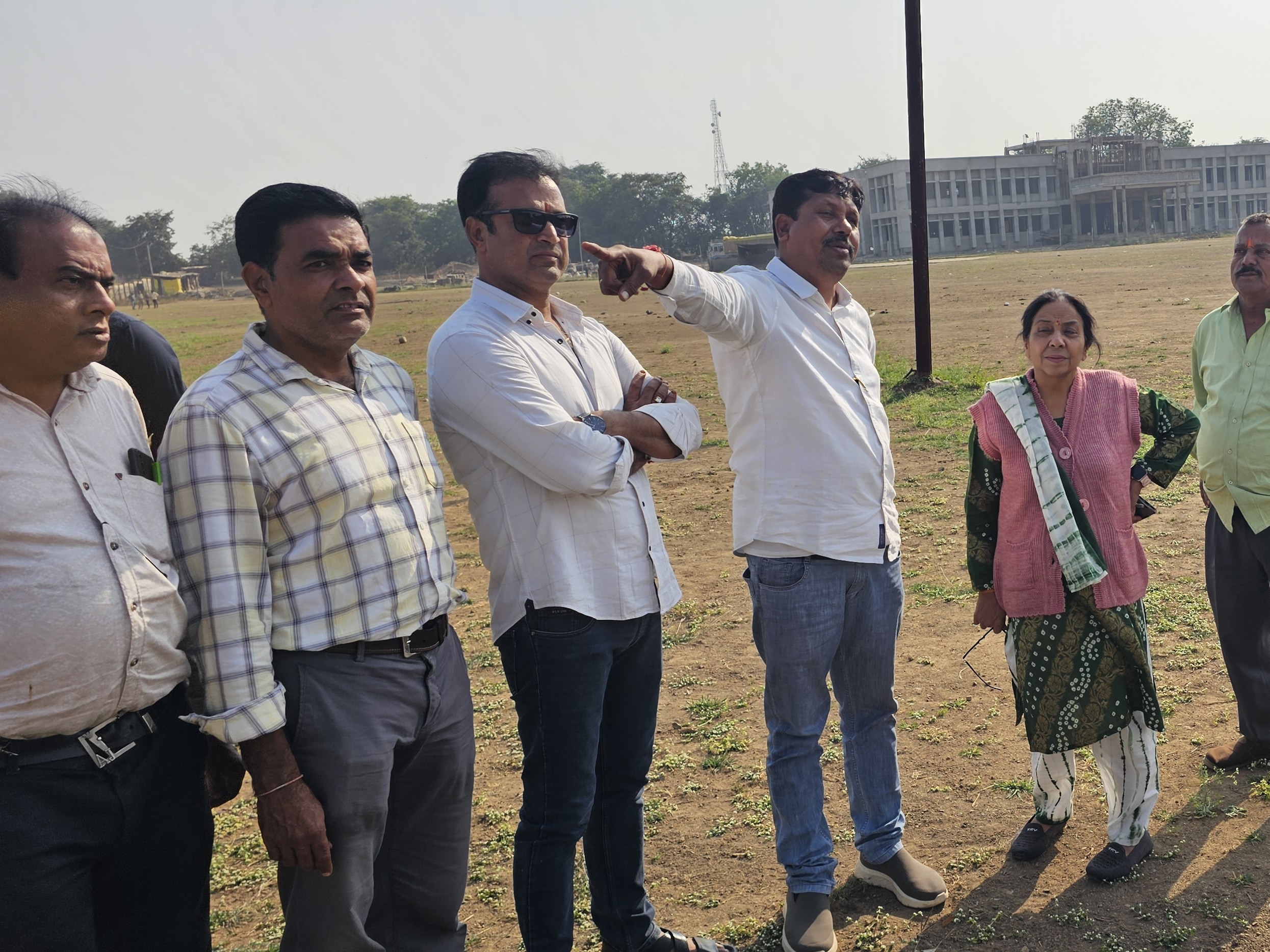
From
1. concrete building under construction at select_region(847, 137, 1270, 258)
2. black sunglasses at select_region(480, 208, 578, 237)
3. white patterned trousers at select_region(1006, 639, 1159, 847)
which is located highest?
concrete building under construction at select_region(847, 137, 1270, 258)

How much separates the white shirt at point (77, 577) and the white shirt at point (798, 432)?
1539 mm

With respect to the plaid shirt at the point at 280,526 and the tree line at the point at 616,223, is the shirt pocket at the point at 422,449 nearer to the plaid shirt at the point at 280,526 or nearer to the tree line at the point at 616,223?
the plaid shirt at the point at 280,526

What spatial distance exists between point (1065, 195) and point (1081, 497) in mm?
82431

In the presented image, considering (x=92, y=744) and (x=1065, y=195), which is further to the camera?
(x=1065, y=195)

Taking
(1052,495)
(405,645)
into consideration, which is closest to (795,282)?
(1052,495)

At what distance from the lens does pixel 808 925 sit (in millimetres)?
2928

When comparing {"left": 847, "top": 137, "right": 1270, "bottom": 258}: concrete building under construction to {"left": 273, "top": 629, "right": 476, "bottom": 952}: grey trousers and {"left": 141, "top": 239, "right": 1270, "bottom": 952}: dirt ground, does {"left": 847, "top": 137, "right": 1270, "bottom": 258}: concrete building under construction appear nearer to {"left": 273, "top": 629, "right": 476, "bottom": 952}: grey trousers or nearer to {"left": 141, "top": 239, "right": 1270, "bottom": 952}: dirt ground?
{"left": 141, "top": 239, "right": 1270, "bottom": 952}: dirt ground

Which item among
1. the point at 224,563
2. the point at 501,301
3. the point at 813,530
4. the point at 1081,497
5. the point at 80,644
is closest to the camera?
the point at 80,644

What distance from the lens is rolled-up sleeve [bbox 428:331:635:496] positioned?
249 centimetres

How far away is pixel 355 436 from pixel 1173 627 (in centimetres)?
437

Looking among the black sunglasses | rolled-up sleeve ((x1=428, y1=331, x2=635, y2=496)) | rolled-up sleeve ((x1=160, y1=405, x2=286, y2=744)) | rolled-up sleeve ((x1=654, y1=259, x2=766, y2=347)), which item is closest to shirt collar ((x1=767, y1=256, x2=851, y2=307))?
rolled-up sleeve ((x1=654, y1=259, x2=766, y2=347))

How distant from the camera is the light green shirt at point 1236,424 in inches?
146

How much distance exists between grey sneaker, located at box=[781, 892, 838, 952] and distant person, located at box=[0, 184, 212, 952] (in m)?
1.63

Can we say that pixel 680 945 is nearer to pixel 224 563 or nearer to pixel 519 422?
pixel 519 422
